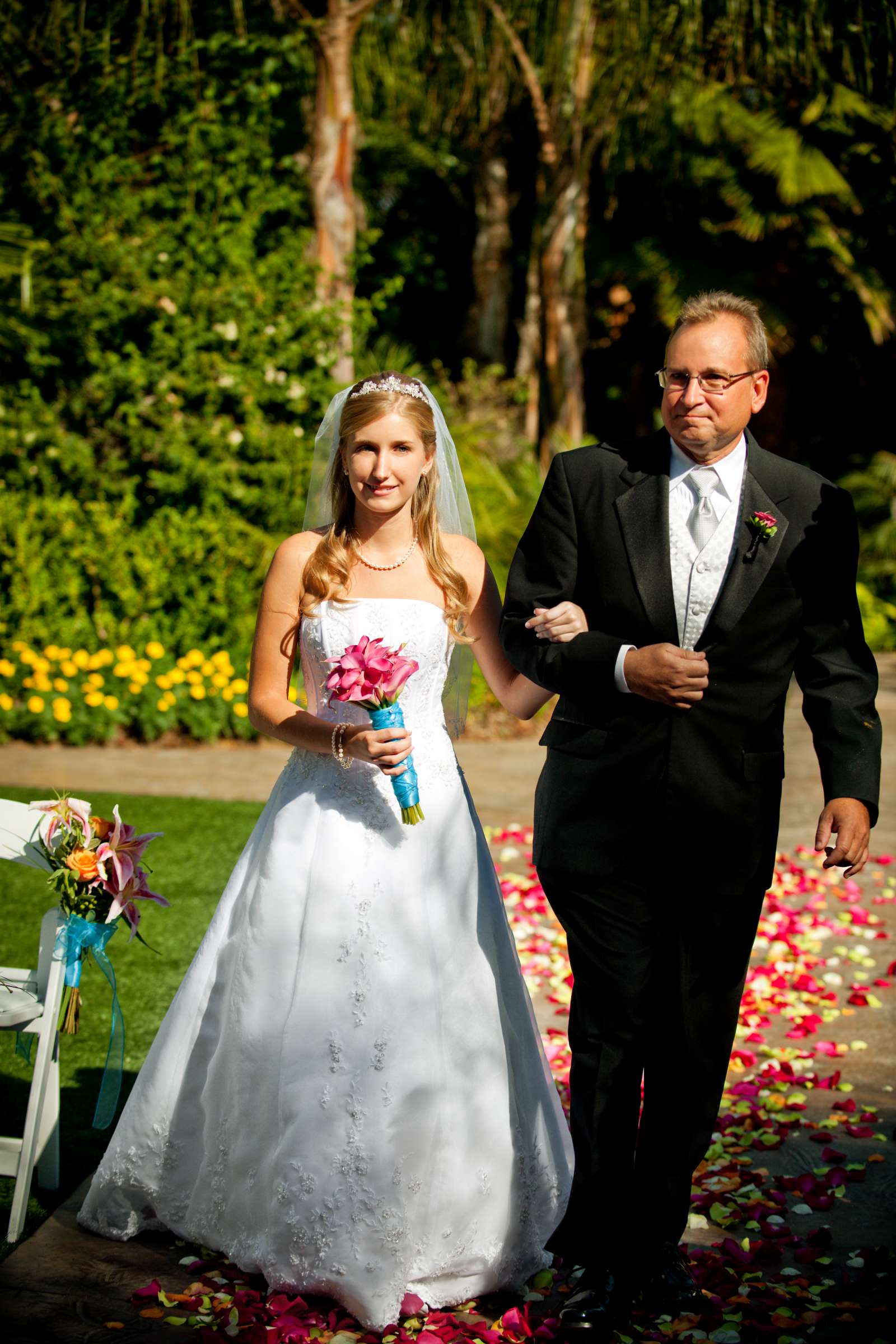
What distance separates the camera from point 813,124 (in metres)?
14.6

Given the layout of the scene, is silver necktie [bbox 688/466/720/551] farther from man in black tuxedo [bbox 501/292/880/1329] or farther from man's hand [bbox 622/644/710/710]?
man's hand [bbox 622/644/710/710]

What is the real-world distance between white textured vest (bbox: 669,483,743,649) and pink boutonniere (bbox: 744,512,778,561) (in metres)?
0.04

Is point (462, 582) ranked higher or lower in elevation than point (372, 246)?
lower

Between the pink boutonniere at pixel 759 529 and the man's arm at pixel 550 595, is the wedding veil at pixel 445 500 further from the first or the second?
the pink boutonniere at pixel 759 529

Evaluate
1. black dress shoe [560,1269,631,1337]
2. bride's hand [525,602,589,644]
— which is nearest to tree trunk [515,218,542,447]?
bride's hand [525,602,589,644]

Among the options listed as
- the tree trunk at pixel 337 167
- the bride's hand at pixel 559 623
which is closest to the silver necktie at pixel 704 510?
the bride's hand at pixel 559 623

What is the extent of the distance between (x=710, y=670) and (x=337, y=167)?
7.45 m

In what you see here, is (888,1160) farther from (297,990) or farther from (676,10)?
(676,10)

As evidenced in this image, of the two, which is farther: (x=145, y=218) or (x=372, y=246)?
(x=372, y=246)

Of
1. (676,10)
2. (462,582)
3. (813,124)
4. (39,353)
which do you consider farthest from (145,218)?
(813,124)

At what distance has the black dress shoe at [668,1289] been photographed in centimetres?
294

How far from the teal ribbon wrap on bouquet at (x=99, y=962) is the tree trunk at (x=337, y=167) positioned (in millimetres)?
6752

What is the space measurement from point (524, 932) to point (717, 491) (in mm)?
3398

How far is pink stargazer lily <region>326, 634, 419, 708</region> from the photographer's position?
289 centimetres
